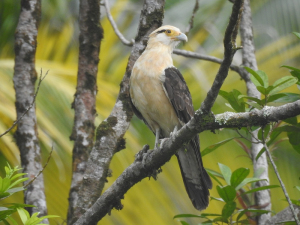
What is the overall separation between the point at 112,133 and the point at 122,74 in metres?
4.25

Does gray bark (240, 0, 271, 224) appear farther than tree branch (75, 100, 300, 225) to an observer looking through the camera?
Yes

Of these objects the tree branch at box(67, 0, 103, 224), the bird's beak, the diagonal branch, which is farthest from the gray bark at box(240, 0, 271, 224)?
the tree branch at box(67, 0, 103, 224)

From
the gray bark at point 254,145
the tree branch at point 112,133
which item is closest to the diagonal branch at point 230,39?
the gray bark at point 254,145

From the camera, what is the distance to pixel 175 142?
10.3 feet

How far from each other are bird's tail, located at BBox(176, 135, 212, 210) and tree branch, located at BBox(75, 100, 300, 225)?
0.63 m

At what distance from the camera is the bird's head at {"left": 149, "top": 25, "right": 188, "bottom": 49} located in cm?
468

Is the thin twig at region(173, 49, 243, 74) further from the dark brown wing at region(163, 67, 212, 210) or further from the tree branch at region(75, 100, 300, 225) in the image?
the tree branch at region(75, 100, 300, 225)

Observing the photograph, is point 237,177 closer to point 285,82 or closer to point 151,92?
point 285,82

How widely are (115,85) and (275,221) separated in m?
4.84

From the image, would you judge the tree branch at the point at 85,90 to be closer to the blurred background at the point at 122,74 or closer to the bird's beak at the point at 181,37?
the bird's beak at the point at 181,37

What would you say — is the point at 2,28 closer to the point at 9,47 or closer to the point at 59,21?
the point at 9,47

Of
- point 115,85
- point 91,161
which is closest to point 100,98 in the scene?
point 115,85

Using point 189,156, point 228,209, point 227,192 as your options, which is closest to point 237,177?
point 227,192

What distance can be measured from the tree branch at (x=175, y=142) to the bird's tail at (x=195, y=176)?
629 millimetres
